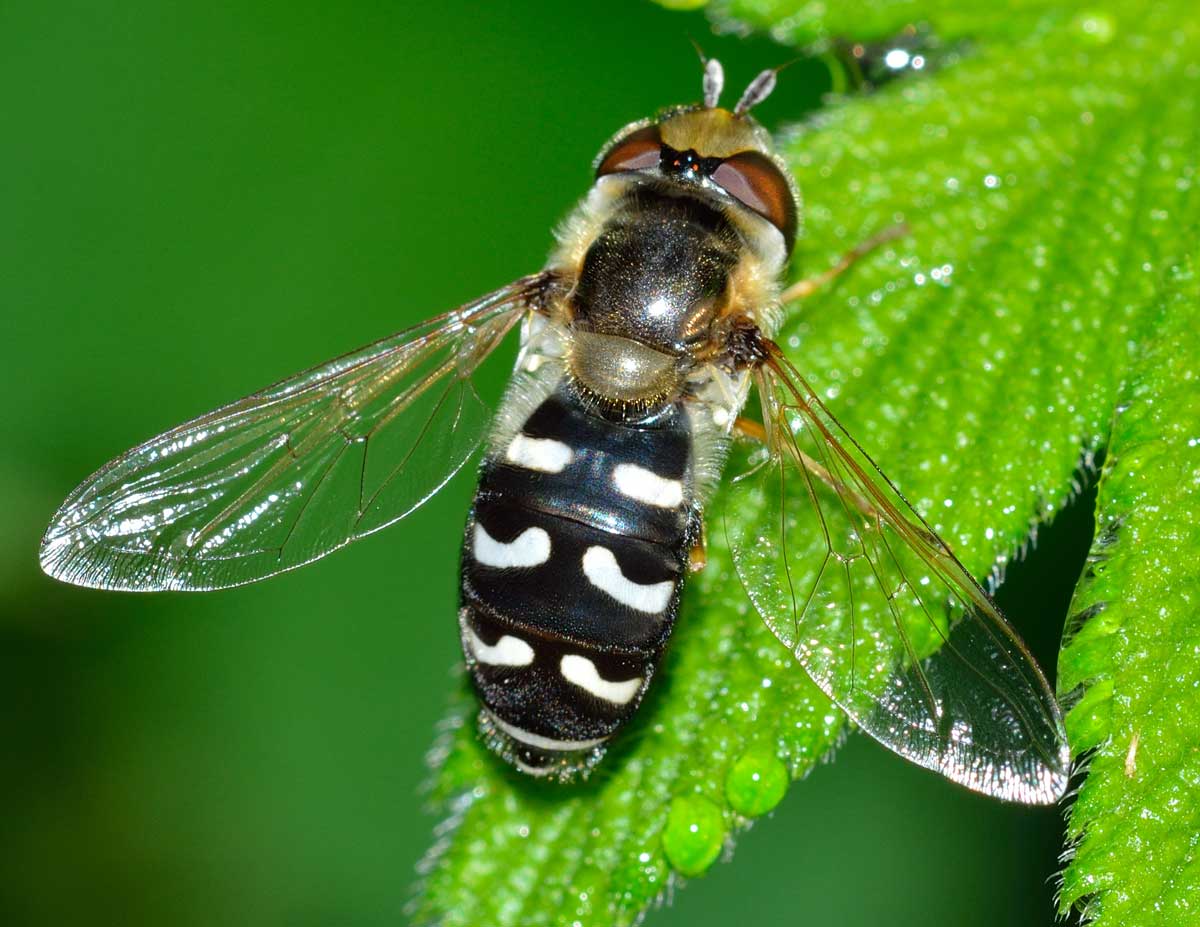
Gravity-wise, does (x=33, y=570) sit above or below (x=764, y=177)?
A: above

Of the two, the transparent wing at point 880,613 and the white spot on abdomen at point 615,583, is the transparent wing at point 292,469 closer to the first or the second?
the white spot on abdomen at point 615,583

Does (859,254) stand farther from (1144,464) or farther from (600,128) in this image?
(600,128)

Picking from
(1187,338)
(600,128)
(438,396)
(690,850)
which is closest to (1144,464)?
(1187,338)

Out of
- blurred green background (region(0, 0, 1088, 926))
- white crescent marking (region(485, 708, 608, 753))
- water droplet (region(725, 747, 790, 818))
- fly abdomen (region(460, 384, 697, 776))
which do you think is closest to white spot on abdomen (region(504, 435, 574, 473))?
fly abdomen (region(460, 384, 697, 776))

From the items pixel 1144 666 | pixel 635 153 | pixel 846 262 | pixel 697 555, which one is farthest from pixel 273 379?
pixel 1144 666

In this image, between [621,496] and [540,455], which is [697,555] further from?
[540,455]

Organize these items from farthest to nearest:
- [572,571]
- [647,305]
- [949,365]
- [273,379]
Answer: [273,379] < [949,365] < [647,305] < [572,571]

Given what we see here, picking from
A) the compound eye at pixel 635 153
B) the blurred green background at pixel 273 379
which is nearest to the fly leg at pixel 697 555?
the compound eye at pixel 635 153

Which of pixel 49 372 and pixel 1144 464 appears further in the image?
pixel 49 372
